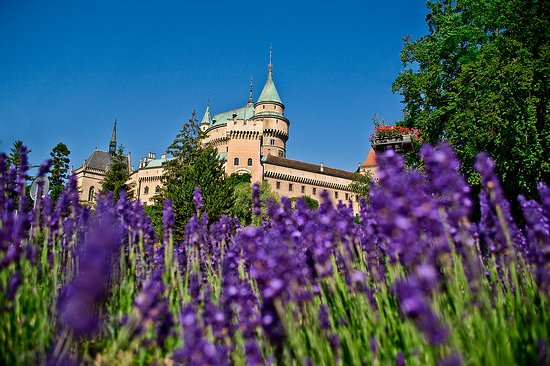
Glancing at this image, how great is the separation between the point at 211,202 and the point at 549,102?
15.6 m

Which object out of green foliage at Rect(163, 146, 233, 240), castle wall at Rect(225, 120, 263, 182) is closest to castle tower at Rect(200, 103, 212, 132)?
castle wall at Rect(225, 120, 263, 182)

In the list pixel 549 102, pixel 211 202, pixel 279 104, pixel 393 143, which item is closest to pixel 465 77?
pixel 549 102

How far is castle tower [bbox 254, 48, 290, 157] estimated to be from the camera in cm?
7075

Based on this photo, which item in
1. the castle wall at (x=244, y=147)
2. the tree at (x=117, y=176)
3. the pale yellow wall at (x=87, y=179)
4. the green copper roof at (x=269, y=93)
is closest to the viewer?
the tree at (x=117, y=176)

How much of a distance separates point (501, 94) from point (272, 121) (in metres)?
57.3

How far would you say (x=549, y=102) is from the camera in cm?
1401

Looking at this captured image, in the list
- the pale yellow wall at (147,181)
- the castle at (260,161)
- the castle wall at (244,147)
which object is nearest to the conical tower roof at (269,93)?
the castle at (260,161)

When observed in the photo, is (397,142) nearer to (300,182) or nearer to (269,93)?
(300,182)

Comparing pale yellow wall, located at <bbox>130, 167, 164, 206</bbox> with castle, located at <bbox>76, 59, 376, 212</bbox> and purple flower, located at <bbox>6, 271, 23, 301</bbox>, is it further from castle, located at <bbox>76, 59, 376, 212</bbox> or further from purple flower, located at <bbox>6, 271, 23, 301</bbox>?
purple flower, located at <bbox>6, 271, 23, 301</bbox>

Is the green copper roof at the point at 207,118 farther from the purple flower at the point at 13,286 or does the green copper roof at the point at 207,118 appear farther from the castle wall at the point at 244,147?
the purple flower at the point at 13,286

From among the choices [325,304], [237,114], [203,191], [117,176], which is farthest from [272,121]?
[325,304]

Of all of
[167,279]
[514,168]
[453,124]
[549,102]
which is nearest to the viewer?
[167,279]

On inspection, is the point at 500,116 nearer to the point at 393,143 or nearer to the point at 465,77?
the point at 465,77

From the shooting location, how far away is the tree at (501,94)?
14.1 meters
